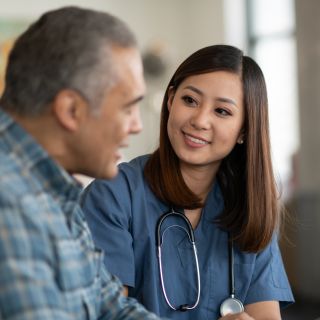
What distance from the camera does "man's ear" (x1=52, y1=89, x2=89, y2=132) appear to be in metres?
0.72

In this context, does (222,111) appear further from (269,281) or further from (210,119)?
(269,281)

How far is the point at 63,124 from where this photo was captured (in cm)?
73

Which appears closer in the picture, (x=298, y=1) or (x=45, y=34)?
(x=45, y=34)

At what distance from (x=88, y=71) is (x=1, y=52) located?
3067mm

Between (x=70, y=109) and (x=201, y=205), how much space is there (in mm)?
800

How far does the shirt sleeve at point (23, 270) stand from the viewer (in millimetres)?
557

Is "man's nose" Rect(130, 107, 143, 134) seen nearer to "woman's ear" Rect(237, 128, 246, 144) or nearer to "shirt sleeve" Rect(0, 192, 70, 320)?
"shirt sleeve" Rect(0, 192, 70, 320)

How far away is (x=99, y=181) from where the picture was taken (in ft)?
4.26

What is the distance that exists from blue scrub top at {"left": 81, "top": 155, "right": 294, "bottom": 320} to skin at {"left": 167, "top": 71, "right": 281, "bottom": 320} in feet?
0.32

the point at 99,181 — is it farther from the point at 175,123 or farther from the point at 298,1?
the point at 298,1

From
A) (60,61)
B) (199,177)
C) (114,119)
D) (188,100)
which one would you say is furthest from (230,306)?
(60,61)

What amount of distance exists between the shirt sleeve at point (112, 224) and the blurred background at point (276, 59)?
362mm

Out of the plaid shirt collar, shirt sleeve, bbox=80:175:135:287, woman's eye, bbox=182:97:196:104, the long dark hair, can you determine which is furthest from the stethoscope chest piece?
the plaid shirt collar

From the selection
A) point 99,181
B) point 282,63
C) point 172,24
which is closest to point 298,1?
point 282,63
